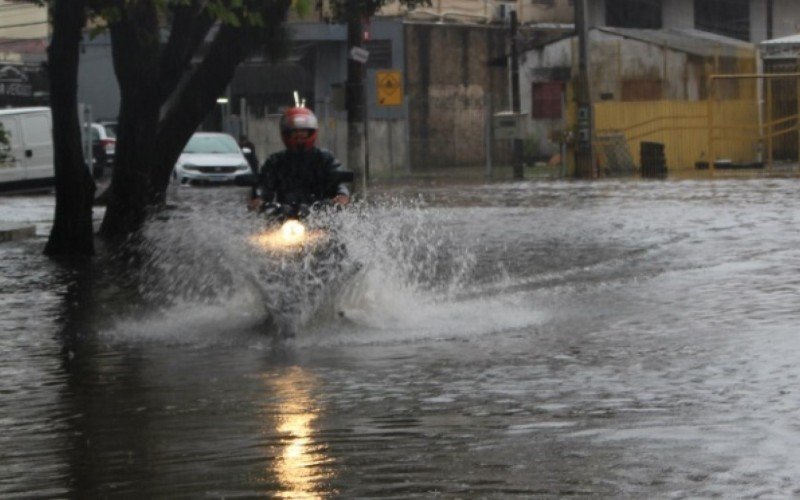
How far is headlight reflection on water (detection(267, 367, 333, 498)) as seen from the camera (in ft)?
23.0

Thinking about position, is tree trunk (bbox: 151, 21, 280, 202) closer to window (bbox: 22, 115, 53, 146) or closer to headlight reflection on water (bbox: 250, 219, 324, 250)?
headlight reflection on water (bbox: 250, 219, 324, 250)

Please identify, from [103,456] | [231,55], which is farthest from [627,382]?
[231,55]

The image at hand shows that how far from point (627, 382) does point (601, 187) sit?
27707 mm

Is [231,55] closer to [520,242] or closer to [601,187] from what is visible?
[520,242]

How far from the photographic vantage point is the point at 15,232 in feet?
83.5

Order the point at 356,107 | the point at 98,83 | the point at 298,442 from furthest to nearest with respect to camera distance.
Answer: the point at 98,83, the point at 356,107, the point at 298,442

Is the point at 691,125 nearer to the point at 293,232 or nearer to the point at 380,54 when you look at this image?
the point at 380,54

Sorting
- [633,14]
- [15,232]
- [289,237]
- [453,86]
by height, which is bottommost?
[15,232]

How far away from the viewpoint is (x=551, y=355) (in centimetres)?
1110

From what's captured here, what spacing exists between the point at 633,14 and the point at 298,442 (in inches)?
2252

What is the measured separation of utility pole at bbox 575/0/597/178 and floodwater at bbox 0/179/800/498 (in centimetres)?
2283

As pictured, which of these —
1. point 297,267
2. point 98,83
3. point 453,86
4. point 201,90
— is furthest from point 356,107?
point 98,83

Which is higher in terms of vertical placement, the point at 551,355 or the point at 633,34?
the point at 633,34

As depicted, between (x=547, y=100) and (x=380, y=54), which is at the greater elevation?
(x=380, y=54)
